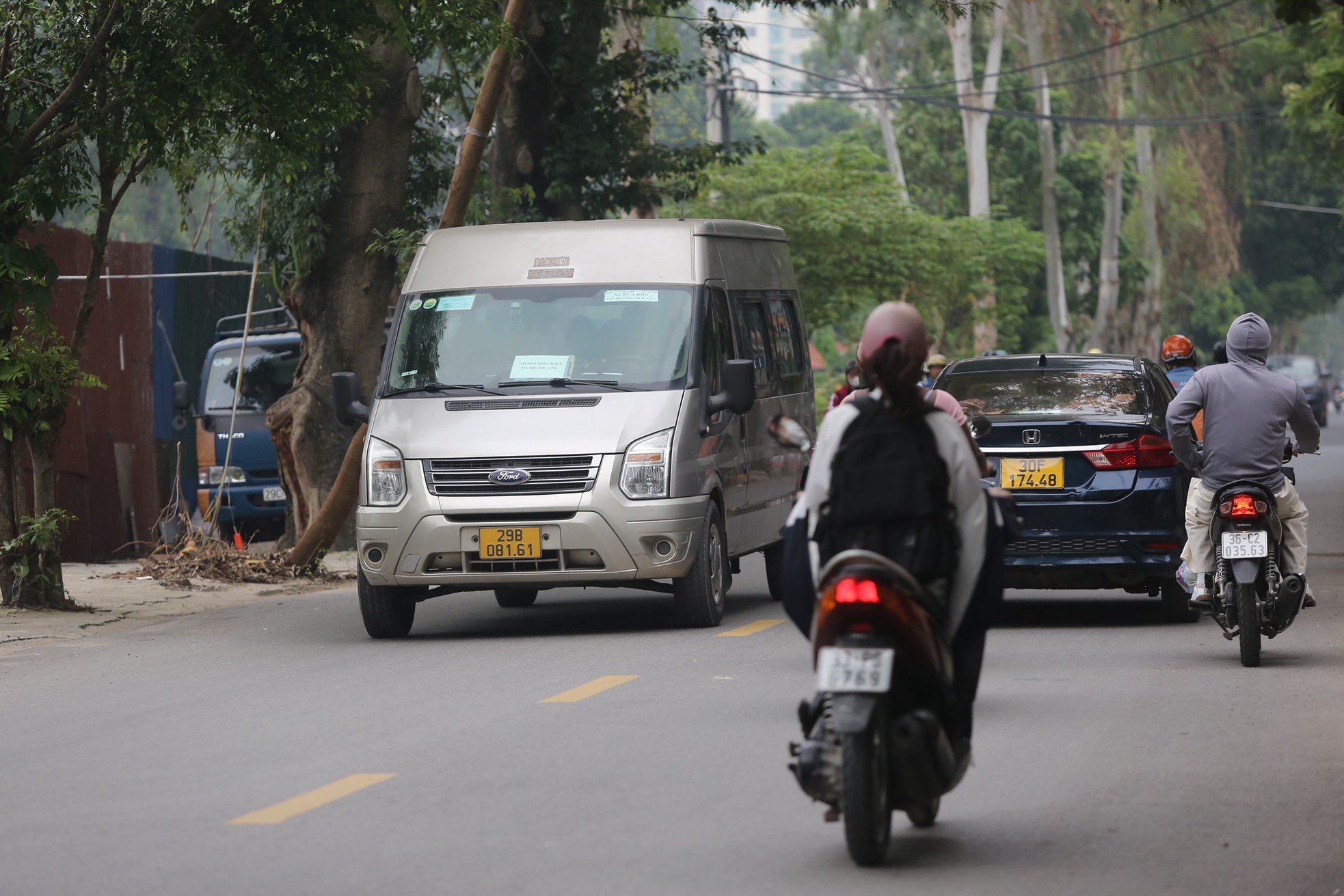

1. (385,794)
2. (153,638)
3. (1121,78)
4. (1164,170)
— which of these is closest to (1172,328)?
(1164,170)

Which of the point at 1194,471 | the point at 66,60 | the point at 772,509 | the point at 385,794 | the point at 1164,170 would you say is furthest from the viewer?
the point at 1164,170

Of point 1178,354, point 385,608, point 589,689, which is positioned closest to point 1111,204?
point 1178,354

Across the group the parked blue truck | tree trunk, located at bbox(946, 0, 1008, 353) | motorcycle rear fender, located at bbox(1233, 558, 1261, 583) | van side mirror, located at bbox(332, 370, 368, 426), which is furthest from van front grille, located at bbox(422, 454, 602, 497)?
tree trunk, located at bbox(946, 0, 1008, 353)

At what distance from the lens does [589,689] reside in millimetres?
9625

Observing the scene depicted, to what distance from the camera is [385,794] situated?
695 cm

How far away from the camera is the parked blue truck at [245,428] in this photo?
22.7 metres

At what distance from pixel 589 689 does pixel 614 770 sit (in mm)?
2214

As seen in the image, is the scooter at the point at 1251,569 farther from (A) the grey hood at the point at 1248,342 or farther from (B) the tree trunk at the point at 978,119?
(B) the tree trunk at the point at 978,119

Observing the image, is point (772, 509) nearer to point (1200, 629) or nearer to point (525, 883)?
point (1200, 629)

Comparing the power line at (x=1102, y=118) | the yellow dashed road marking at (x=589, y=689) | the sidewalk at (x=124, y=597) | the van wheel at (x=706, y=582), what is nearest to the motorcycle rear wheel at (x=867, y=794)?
the yellow dashed road marking at (x=589, y=689)

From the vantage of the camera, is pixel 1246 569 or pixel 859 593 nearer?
pixel 859 593

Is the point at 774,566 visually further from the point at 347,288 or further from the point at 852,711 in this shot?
the point at 852,711

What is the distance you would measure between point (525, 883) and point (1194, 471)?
6.43 m

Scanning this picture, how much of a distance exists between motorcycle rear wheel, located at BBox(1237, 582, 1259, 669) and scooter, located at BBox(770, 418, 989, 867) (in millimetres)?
4620
